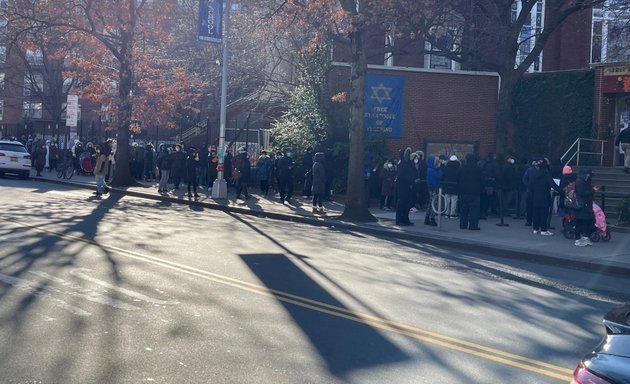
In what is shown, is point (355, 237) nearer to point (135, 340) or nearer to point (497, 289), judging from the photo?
point (497, 289)

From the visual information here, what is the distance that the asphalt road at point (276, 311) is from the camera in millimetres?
6980

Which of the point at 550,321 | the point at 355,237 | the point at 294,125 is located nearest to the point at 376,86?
the point at 294,125

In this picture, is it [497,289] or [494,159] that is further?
[494,159]

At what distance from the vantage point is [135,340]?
7699 millimetres

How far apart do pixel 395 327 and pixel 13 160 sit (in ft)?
100

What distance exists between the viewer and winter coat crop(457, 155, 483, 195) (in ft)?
64.6

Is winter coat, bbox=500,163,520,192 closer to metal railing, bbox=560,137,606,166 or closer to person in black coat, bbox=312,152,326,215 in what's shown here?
person in black coat, bbox=312,152,326,215

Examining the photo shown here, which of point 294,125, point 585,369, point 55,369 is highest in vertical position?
point 294,125

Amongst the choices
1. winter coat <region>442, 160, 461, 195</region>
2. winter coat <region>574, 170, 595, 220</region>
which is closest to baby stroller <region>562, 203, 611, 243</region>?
winter coat <region>574, 170, 595, 220</region>

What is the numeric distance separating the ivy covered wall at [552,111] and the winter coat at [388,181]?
33.2 feet

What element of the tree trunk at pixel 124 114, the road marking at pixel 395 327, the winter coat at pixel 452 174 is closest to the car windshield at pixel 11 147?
the tree trunk at pixel 124 114

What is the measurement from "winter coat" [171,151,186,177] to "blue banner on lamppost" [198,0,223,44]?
4.62 meters

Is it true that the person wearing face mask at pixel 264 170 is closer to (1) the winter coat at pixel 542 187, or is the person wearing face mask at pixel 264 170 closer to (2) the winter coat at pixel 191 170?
(2) the winter coat at pixel 191 170

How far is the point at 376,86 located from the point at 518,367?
24.4m
